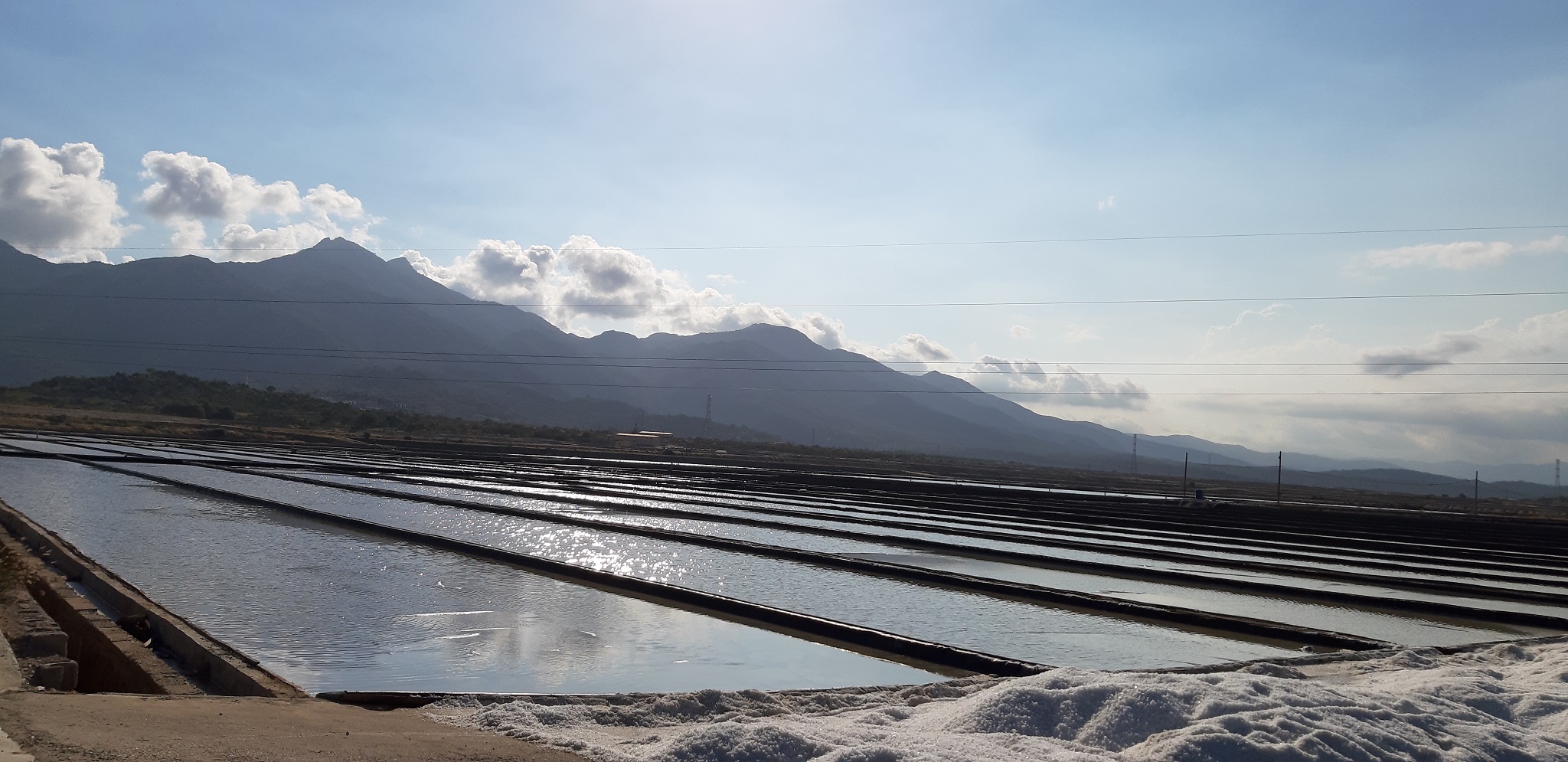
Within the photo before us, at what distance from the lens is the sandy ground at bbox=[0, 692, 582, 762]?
12.8 feet

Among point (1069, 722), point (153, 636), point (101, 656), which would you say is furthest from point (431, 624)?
point (1069, 722)

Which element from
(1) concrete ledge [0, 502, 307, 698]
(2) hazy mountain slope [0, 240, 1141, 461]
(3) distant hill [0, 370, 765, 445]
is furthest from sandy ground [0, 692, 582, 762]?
(2) hazy mountain slope [0, 240, 1141, 461]

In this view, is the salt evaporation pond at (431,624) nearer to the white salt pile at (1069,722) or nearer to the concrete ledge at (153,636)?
the concrete ledge at (153,636)

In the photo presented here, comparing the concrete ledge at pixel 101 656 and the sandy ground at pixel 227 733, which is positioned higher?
the sandy ground at pixel 227 733

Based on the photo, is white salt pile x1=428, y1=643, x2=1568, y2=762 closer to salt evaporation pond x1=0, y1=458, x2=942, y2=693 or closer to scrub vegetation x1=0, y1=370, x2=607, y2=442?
salt evaporation pond x1=0, y1=458, x2=942, y2=693

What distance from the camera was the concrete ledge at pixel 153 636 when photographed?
5395 millimetres

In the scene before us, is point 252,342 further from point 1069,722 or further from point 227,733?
point 1069,722

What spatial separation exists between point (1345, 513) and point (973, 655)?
31333mm

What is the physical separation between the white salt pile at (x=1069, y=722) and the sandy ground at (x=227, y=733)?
24 cm

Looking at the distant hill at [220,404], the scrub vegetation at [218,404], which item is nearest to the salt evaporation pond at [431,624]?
the scrub vegetation at [218,404]

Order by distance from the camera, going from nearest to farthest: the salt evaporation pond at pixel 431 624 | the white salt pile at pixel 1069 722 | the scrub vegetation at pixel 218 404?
the white salt pile at pixel 1069 722, the salt evaporation pond at pixel 431 624, the scrub vegetation at pixel 218 404

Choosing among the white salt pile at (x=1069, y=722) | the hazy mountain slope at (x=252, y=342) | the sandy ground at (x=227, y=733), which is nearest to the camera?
the sandy ground at (x=227, y=733)

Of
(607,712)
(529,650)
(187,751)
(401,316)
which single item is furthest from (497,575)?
(401,316)

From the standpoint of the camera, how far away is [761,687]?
6.30 m
